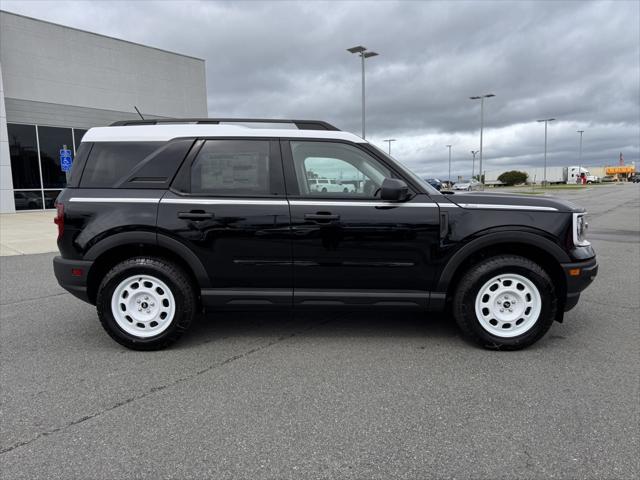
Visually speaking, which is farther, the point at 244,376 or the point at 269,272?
the point at 269,272

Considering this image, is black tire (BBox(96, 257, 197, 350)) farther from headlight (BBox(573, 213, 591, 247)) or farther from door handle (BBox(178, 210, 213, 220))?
headlight (BBox(573, 213, 591, 247))

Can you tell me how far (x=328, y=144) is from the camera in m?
3.95

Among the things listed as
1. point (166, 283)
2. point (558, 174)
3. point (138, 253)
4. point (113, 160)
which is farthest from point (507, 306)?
point (558, 174)

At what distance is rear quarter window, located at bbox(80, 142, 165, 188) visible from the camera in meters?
3.93

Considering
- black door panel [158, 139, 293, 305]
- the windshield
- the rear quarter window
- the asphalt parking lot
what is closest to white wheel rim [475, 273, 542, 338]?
the asphalt parking lot

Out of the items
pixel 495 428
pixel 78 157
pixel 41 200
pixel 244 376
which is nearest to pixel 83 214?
pixel 78 157

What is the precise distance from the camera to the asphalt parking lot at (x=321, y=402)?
7.72 feet

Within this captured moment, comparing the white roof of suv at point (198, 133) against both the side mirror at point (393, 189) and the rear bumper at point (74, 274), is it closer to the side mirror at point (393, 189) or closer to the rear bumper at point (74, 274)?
the side mirror at point (393, 189)

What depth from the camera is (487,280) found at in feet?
12.4

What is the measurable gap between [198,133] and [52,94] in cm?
2093

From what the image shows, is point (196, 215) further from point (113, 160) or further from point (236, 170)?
point (113, 160)

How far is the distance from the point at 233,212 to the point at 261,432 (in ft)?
6.01

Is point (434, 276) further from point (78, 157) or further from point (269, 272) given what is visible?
point (78, 157)

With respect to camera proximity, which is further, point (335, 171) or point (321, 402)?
point (335, 171)
